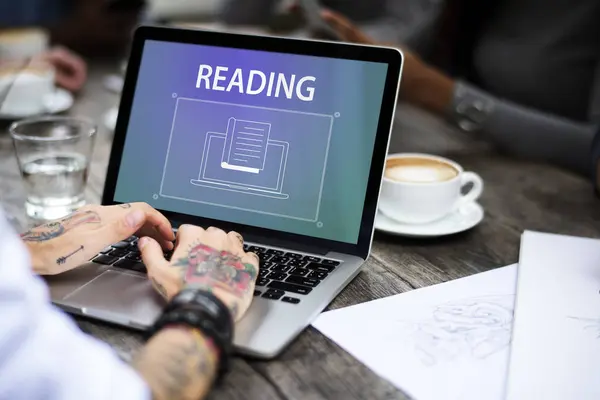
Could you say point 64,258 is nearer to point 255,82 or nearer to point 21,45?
point 255,82

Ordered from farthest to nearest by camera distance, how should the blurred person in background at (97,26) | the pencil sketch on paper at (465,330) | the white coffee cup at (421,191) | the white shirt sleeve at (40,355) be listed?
the blurred person in background at (97,26) → the white coffee cup at (421,191) → the pencil sketch on paper at (465,330) → the white shirt sleeve at (40,355)

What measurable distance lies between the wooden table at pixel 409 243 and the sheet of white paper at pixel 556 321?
0.04 metres

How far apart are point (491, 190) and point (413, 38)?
2.84 feet

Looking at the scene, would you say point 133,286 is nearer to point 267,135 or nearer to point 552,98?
point 267,135

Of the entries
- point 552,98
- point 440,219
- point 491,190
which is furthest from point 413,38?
point 440,219

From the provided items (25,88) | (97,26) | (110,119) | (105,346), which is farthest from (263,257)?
(97,26)

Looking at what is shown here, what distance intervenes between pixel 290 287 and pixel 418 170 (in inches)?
12.0

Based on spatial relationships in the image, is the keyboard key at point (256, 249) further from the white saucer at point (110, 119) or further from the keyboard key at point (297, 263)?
the white saucer at point (110, 119)

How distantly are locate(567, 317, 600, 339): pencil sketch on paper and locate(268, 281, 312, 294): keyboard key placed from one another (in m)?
0.26

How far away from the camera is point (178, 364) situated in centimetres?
52

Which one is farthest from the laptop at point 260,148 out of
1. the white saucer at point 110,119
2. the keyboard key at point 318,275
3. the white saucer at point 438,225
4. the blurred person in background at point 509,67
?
the blurred person in background at point 509,67

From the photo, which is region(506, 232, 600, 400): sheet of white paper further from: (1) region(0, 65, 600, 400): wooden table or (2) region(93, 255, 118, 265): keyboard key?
(2) region(93, 255, 118, 265): keyboard key

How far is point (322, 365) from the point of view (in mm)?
589

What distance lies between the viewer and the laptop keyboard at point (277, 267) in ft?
2.20
